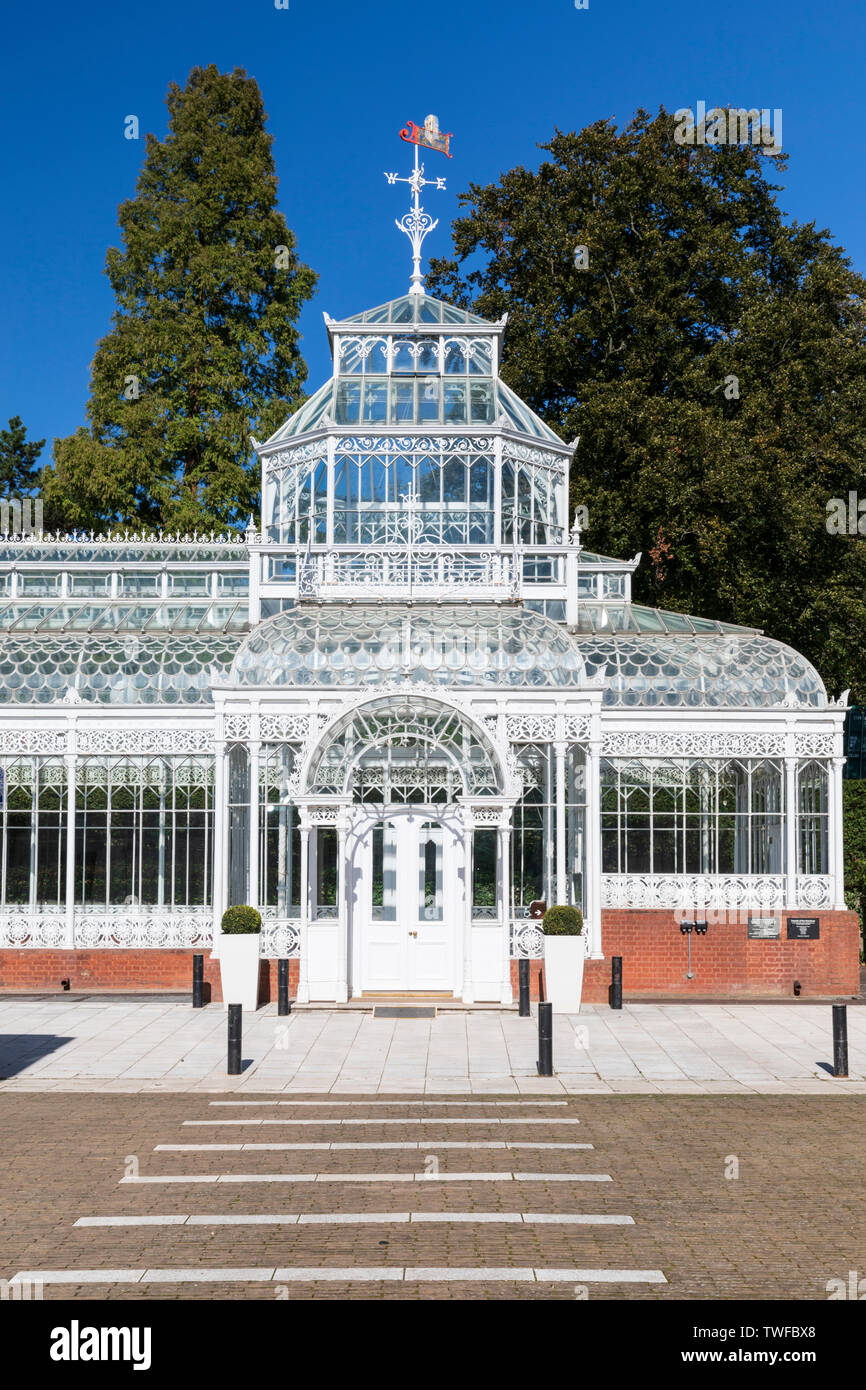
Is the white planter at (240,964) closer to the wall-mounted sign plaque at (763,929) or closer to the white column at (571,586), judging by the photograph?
the wall-mounted sign plaque at (763,929)

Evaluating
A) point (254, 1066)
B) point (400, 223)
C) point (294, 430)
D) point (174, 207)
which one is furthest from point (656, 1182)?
point (174, 207)

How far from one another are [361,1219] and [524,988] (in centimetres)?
985

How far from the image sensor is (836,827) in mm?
22094

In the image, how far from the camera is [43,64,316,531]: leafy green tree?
36969 mm

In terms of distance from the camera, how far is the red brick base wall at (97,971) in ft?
70.5

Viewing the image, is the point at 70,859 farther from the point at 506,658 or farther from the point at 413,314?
the point at 413,314

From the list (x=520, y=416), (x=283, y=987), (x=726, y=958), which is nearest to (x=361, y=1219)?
(x=283, y=987)

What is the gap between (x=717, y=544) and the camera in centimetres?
3175

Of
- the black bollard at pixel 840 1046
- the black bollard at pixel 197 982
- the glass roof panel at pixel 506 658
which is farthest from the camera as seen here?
the glass roof panel at pixel 506 658

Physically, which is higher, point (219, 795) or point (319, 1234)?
point (219, 795)

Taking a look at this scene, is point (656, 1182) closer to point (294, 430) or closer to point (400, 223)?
point (294, 430)

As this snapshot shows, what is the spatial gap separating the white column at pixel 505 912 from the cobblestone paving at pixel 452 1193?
6150 mm

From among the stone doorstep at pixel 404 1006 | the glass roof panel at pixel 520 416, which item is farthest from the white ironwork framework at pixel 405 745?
the glass roof panel at pixel 520 416
